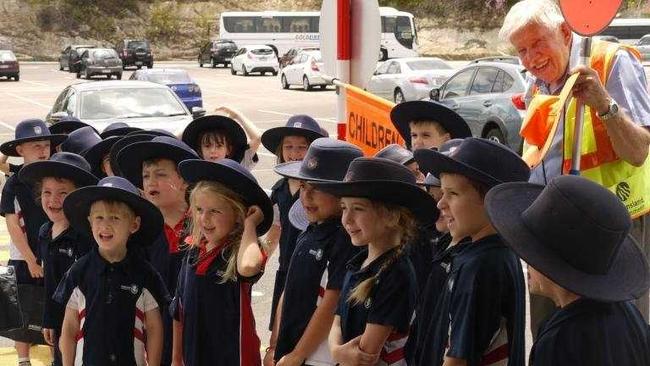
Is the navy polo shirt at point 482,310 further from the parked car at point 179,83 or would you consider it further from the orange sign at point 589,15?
the parked car at point 179,83

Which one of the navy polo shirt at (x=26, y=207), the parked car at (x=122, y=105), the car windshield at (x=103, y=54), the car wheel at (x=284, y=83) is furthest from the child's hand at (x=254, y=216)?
the car windshield at (x=103, y=54)

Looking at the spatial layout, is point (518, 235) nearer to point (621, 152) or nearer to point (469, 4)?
point (621, 152)

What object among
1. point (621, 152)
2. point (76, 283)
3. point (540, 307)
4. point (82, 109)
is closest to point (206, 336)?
point (76, 283)

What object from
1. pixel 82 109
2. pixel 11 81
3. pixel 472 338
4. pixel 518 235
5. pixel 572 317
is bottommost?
pixel 11 81

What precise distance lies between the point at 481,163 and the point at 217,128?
309 cm

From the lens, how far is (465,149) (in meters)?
3.73

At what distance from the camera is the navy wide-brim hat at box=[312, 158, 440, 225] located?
3.94 meters

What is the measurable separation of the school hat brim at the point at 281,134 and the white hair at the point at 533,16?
2.16 metres

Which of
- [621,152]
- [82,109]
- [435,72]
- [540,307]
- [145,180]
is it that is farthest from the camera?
[435,72]

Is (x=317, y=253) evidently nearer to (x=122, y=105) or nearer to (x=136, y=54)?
(x=122, y=105)

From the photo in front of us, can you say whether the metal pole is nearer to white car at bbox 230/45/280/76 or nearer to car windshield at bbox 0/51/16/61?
car windshield at bbox 0/51/16/61

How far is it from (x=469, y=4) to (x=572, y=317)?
61.7 meters

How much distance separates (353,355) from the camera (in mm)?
3850

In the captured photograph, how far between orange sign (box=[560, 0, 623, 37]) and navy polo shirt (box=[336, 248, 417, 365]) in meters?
1.10
